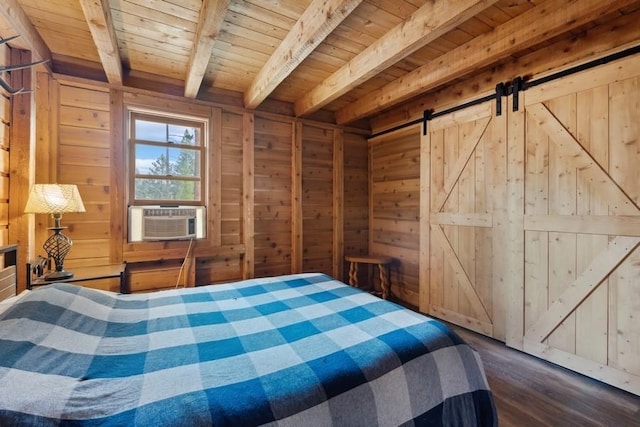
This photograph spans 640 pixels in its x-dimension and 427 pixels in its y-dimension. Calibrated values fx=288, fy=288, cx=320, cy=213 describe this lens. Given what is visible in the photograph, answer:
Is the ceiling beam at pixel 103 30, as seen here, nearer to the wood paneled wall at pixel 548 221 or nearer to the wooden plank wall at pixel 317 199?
the wooden plank wall at pixel 317 199

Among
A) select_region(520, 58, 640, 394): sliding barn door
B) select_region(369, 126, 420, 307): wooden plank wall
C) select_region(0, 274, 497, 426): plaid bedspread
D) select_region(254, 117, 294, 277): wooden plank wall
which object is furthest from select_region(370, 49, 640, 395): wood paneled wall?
select_region(254, 117, 294, 277): wooden plank wall

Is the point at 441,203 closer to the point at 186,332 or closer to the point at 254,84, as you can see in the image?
the point at 254,84

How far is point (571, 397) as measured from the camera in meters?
1.90

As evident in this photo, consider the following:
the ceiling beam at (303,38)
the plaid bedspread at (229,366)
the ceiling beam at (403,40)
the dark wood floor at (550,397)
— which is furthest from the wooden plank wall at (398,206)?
the plaid bedspread at (229,366)

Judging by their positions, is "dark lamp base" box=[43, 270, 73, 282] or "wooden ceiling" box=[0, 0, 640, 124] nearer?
"wooden ceiling" box=[0, 0, 640, 124]

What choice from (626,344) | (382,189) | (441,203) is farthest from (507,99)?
(626,344)

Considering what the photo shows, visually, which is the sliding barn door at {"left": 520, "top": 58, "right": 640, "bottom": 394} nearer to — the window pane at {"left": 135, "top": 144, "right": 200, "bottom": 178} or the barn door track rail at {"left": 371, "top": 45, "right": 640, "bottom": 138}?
the barn door track rail at {"left": 371, "top": 45, "right": 640, "bottom": 138}

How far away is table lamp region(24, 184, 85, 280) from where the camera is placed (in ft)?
6.70

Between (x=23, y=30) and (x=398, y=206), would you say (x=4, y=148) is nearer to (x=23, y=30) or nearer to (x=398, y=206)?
(x=23, y=30)

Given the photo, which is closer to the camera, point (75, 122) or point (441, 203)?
point (75, 122)

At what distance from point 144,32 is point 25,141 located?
1.25 metres

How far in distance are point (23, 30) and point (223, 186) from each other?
1864mm

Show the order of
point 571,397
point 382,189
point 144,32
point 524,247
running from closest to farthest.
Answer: point 571,397 → point 144,32 → point 524,247 → point 382,189

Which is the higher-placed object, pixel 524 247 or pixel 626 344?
pixel 524 247
